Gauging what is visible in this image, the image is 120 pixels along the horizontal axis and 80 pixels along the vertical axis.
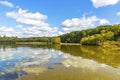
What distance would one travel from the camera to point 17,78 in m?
18.3

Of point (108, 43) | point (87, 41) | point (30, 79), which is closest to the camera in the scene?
point (30, 79)

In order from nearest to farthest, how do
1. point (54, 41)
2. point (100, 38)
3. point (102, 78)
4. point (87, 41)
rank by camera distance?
point (102, 78) → point (100, 38) → point (87, 41) → point (54, 41)

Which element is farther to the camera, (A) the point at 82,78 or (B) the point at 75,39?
(B) the point at 75,39

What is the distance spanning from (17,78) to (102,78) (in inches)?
357

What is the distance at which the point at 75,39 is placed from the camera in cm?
14550

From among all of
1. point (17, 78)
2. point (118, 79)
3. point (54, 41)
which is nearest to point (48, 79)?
point (17, 78)

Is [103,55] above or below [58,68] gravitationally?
above

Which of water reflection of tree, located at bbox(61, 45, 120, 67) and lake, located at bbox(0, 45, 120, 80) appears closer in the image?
lake, located at bbox(0, 45, 120, 80)

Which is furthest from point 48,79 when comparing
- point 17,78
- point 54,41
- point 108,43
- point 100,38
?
point 54,41

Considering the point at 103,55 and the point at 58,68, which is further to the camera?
the point at 103,55

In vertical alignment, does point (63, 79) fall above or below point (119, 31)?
below

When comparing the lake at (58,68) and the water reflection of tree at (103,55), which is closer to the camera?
the lake at (58,68)

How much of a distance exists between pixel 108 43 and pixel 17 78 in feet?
255

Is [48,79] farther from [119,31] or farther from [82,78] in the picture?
[119,31]
